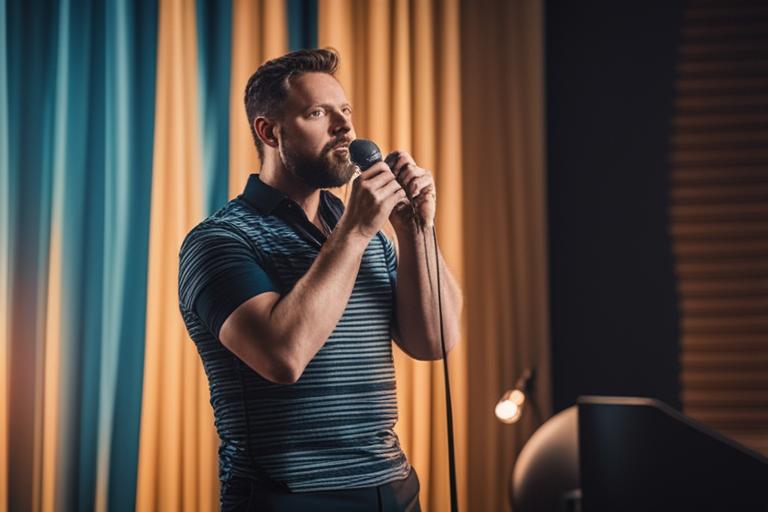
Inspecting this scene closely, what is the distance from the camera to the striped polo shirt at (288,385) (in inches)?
59.8

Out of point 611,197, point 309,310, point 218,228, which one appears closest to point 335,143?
point 218,228

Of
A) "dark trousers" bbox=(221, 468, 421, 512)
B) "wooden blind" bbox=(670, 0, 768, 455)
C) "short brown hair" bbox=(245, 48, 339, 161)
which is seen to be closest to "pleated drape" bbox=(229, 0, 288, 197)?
"short brown hair" bbox=(245, 48, 339, 161)

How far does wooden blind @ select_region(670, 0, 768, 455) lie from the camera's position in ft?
9.39

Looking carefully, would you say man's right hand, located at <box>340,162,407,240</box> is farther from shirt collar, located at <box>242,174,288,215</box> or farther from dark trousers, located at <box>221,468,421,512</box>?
dark trousers, located at <box>221,468,421,512</box>

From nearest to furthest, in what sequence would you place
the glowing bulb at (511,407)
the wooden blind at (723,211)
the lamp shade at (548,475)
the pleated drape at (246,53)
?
the lamp shade at (548,475) < the glowing bulb at (511,407) < the pleated drape at (246,53) < the wooden blind at (723,211)

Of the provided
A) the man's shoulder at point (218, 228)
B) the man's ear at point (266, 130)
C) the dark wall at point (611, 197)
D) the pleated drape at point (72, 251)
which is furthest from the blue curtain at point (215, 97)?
the dark wall at point (611, 197)

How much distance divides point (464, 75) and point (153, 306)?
1331 mm

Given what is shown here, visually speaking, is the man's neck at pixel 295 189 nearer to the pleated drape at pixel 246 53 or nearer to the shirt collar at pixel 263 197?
the shirt collar at pixel 263 197

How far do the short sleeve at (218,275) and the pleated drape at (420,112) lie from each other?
4.16 ft

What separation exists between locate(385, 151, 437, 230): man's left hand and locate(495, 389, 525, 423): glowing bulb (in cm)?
88

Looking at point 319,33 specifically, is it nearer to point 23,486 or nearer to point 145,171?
point 145,171

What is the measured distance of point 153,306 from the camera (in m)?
2.62

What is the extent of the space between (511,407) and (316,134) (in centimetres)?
110

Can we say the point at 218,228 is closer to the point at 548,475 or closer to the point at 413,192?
the point at 413,192
